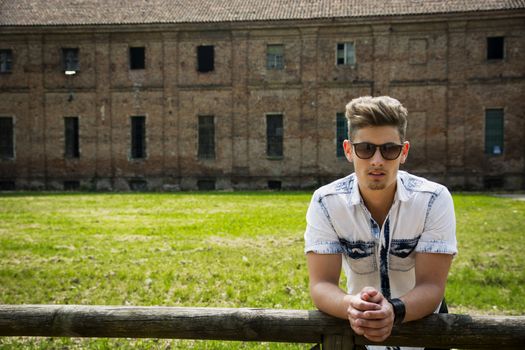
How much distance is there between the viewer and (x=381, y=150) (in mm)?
2395

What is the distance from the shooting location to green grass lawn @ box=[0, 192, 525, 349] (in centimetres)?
571

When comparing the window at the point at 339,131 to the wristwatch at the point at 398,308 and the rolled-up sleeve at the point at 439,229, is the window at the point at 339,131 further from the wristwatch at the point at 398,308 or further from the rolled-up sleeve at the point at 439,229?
the wristwatch at the point at 398,308

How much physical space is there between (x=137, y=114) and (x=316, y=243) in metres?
25.1

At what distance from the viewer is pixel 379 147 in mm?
2393

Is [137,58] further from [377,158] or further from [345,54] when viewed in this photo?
[377,158]

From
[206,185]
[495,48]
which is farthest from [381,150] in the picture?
[495,48]

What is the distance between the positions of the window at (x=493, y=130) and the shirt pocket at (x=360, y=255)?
24141mm

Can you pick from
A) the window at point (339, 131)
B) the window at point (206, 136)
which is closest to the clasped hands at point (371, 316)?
the window at point (339, 131)

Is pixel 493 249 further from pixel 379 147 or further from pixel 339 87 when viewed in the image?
pixel 339 87

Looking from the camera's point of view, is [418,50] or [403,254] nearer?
[403,254]

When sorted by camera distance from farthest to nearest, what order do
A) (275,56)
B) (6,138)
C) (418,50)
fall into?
(6,138) → (275,56) → (418,50)

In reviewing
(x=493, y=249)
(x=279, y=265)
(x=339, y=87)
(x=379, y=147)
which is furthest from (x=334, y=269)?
(x=339, y=87)

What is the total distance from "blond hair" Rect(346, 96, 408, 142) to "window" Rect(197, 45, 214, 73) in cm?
2423

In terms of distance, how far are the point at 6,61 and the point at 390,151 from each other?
97.3 ft
